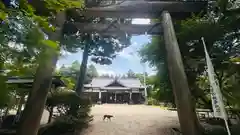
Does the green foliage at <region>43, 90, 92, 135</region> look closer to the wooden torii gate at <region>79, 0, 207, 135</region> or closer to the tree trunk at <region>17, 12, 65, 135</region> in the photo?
the wooden torii gate at <region>79, 0, 207, 135</region>

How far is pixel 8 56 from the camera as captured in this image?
1438 mm

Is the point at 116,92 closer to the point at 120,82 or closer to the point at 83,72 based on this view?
the point at 120,82

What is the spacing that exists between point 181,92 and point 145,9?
2422 millimetres

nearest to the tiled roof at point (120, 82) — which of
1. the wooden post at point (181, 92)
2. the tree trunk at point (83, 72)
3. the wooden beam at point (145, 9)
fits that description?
the tree trunk at point (83, 72)

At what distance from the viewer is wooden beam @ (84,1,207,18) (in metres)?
4.23

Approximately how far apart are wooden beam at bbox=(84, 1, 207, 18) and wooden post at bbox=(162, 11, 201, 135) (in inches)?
37.5

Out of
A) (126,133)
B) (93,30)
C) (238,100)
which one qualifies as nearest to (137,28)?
(93,30)

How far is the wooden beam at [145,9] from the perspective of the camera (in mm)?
4230

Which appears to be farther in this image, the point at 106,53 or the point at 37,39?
the point at 106,53

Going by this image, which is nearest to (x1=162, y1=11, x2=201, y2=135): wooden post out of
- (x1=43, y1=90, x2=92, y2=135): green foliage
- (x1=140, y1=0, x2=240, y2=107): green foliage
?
(x1=140, y1=0, x2=240, y2=107): green foliage

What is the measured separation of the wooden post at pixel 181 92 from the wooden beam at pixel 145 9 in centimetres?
95

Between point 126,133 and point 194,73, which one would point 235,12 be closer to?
point 194,73

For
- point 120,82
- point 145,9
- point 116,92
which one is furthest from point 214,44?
point 120,82

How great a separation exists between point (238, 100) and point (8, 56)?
5.04m
